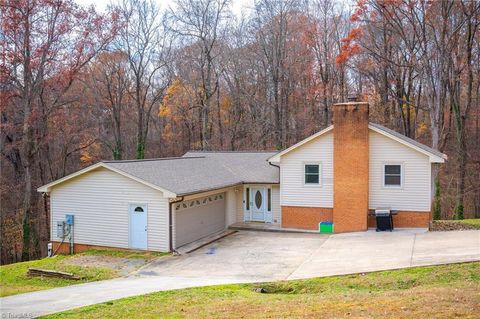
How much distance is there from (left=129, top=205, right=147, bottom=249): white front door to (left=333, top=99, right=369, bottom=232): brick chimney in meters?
8.12

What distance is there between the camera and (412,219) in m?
19.8

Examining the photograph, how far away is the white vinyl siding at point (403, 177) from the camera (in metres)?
19.6

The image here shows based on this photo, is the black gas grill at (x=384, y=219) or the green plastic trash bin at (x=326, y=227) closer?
the black gas grill at (x=384, y=219)

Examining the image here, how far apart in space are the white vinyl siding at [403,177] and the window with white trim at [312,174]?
2293mm

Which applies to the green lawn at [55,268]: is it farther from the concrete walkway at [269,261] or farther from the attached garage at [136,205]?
the concrete walkway at [269,261]

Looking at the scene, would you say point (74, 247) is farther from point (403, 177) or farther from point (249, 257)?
point (403, 177)

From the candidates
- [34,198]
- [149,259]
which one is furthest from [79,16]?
[149,259]

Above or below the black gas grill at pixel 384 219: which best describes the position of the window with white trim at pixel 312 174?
above

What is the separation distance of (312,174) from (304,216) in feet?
6.42

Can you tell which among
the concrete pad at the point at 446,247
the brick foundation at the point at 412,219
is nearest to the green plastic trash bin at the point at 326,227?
the brick foundation at the point at 412,219

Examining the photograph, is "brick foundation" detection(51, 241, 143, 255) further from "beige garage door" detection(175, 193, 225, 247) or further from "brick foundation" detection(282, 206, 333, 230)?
"brick foundation" detection(282, 206, 333, 230)

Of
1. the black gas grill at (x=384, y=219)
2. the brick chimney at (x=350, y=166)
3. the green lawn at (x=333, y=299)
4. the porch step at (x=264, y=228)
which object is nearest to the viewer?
the green lawn at (x=333, y=299)

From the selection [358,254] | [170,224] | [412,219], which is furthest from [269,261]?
[412,219]

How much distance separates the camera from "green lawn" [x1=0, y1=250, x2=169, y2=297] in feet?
48.1
